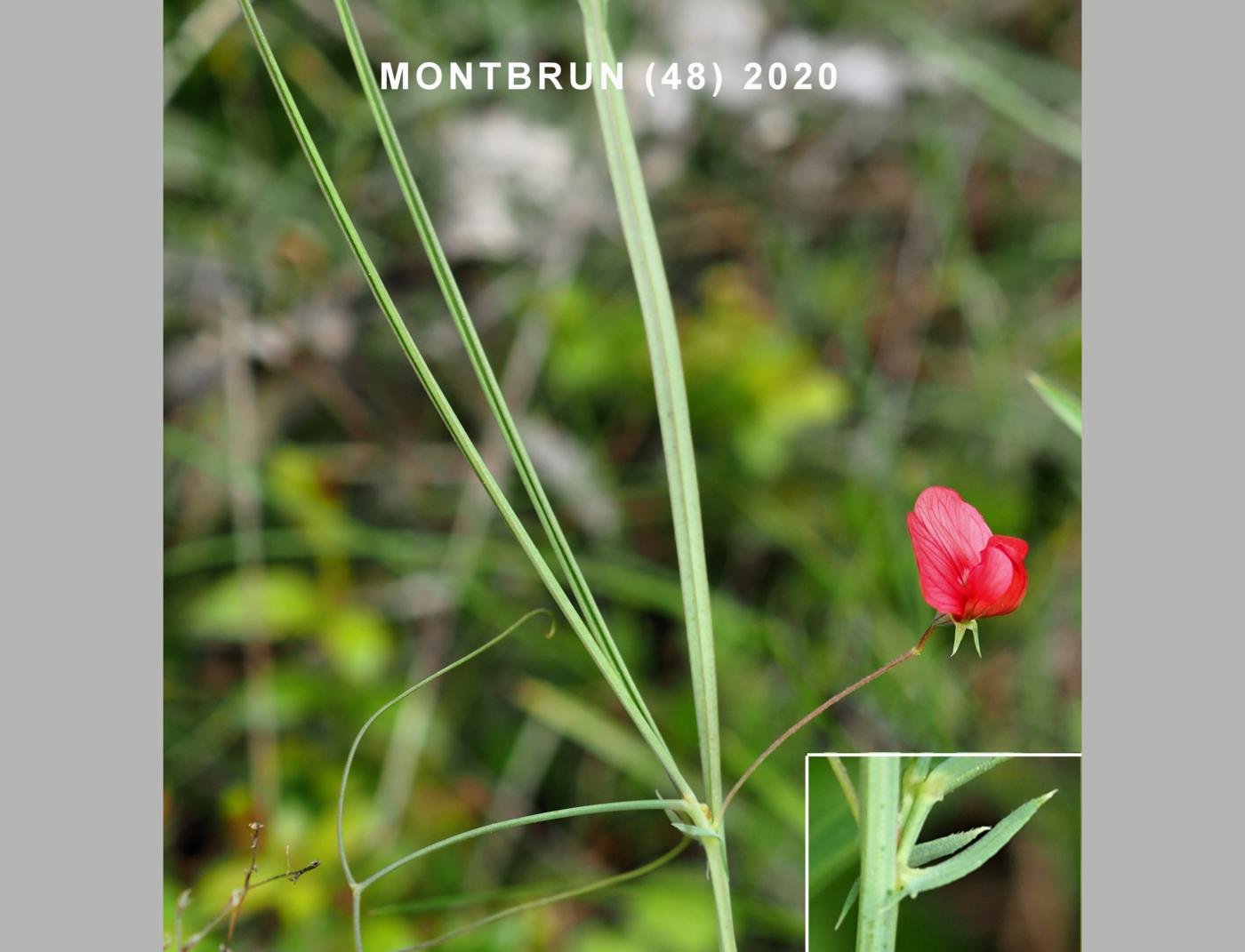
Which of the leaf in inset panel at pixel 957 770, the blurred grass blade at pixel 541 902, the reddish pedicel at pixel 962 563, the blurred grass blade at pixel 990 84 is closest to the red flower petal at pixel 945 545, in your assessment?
the reddish pedicel at pixel 962 563

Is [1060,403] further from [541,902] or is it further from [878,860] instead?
[541,902]

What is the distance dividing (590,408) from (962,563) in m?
0.54

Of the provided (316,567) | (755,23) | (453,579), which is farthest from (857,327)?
(316,567)

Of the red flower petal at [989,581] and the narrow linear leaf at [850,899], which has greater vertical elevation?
the red flower petal at [989,581]

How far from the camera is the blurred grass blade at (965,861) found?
2.28 ft

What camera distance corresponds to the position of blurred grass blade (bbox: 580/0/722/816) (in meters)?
0.68

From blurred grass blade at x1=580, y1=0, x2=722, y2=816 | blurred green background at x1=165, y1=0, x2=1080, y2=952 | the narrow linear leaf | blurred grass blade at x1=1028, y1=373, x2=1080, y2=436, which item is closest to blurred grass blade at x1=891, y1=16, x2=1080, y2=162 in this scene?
Answer: blurred green background at x1=165, y1=0, x2=1080, y2=952

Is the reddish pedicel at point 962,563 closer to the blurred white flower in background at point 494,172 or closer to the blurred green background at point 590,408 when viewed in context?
the blurred green background at point 590,408

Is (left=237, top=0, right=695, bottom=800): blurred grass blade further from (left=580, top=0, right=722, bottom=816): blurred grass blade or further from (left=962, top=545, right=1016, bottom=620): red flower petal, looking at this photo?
(left=962, top=545, right=1016, bottom=620): red flower petal

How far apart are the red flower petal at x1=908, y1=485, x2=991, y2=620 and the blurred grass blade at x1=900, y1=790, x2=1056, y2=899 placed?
130mm

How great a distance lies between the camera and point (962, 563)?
0.74 meters

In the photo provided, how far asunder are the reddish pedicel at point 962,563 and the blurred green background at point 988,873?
13 centimetres

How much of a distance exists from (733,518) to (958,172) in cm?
42

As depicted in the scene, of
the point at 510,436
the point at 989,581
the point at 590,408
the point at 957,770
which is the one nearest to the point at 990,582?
the point at 989,581
